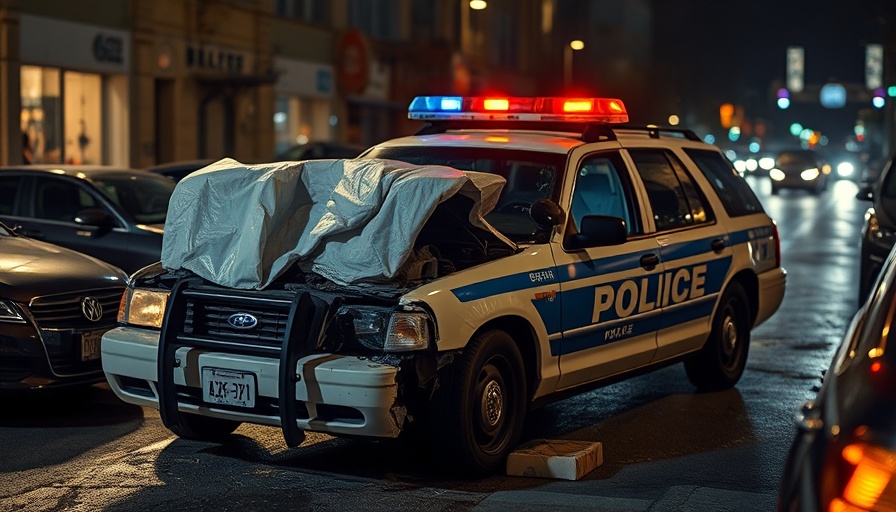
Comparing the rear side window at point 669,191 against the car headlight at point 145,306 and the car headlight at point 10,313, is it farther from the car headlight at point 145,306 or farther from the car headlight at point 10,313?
the car headlight at point 10,313

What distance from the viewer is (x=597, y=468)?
6.86 meters

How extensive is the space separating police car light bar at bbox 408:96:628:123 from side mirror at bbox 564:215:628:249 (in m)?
0.95

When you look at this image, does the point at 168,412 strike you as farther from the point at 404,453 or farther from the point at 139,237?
the point at 139,237

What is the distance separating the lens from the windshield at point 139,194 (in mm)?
11602

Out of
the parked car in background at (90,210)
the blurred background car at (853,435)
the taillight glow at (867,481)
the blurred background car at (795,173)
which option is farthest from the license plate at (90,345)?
the blurred background car at (795,173)

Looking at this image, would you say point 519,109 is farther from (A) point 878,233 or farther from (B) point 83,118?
(B) point 83,118

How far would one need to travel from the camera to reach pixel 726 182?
9.43 m

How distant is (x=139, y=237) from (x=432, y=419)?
18.1ft

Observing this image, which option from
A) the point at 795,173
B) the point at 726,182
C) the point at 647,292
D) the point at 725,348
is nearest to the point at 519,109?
the point at 647,292

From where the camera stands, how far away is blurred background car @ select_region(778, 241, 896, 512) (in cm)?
330

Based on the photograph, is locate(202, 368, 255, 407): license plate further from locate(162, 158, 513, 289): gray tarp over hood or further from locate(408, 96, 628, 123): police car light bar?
locate(408, 96, 628, 123): police car light bar

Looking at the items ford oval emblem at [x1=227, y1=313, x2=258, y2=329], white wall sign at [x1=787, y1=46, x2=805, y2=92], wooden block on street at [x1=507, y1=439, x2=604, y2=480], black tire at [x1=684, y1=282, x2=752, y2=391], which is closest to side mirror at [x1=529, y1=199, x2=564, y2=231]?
wooden block on street at [x1=507, y1=439, x2=604, y2=480]

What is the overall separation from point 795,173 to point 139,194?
35892 mm

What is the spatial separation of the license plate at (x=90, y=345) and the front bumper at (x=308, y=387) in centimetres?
141
